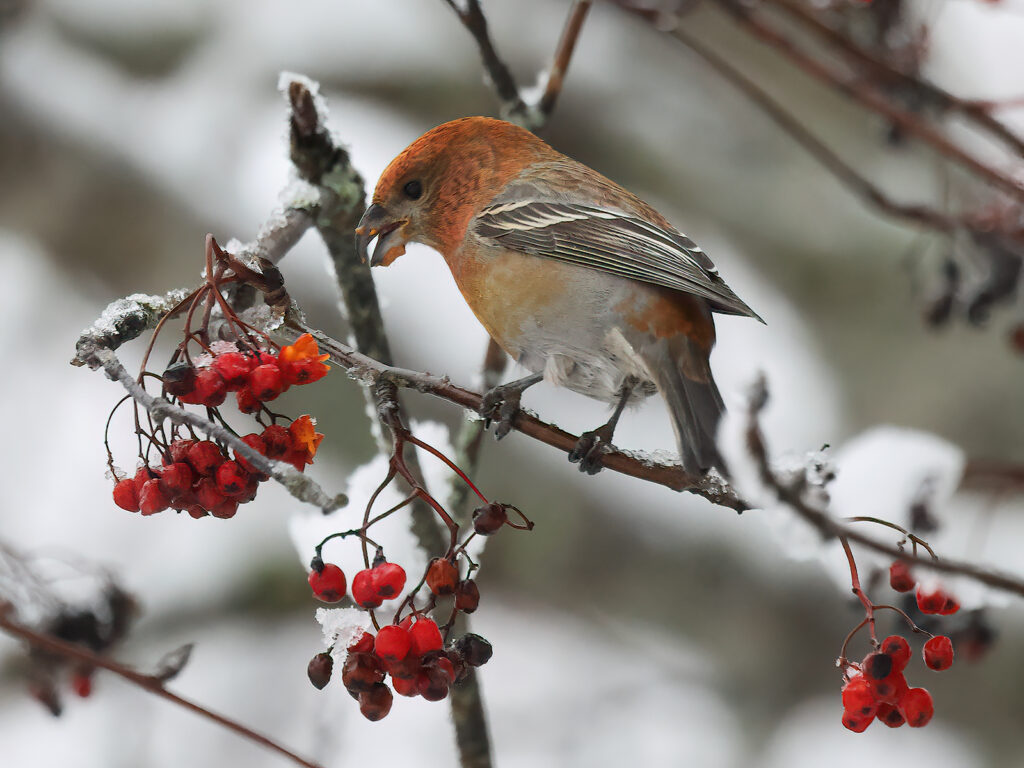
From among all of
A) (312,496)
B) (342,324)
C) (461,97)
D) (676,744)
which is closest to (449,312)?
(342,324)

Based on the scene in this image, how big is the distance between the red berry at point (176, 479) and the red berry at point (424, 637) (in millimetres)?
367

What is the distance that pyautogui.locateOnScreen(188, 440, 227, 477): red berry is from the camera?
1.29 m

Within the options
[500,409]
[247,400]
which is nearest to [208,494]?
[247,400]

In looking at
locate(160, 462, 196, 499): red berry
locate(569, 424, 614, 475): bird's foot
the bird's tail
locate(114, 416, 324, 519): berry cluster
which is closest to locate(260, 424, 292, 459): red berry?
locate(114, 416, 324, 519): berry cluster

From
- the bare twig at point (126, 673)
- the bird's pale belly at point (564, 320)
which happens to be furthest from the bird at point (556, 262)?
the bare twig at point (126, 673)

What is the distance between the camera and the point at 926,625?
2.18m

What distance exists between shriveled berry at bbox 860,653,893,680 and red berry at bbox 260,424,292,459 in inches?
33.5

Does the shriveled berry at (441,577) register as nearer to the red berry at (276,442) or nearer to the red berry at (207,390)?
the red berry at (276,442)

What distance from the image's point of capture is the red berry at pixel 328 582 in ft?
4.32

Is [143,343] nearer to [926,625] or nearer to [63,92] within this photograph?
[63,92]

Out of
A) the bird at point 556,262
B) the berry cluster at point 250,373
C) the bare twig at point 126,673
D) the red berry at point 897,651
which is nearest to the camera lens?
the bare twig at point 126,673

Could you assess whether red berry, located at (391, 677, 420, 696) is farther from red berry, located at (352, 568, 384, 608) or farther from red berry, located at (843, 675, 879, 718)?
red berry, located at (843, 675, 879, 718)

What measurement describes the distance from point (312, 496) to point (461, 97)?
337 centimetres

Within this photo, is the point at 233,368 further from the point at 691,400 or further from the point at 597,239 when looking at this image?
the point at 597,239
